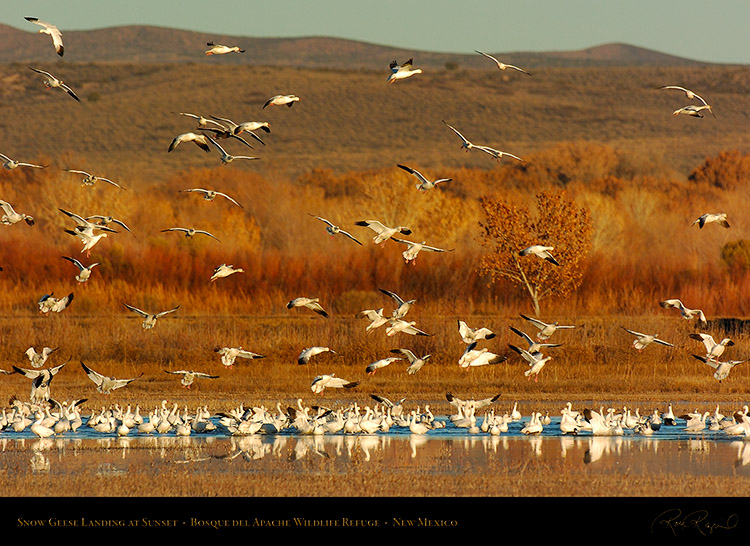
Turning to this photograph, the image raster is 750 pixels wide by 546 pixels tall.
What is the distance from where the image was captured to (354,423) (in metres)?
21.2

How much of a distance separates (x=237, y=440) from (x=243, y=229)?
4177cm

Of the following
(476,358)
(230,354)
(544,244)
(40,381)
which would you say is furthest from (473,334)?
(544,244)

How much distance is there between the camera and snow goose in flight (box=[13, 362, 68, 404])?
71.7ft

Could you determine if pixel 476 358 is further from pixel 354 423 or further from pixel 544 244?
pixel 544 244

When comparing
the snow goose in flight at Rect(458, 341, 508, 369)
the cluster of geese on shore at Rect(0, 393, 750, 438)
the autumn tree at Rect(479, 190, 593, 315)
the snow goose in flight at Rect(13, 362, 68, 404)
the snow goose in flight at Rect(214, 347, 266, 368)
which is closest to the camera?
the cluster of geese on shore at Rect(0, 393, 750, 438)

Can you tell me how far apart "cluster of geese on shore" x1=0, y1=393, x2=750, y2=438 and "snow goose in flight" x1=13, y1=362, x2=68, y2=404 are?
0.37m

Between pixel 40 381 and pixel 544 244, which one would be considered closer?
pixel 40 381

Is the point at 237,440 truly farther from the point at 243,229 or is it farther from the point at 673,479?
the point at 243,229

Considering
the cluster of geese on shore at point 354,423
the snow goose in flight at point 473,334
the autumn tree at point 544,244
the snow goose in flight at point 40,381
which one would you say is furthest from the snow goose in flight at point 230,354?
the autumn tree at point 544,244

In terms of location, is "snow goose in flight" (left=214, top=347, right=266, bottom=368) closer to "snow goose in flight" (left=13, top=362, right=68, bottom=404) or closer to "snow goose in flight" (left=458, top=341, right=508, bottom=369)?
"snow goose in flight" (left=13, top=362, right=68, bottom=404)

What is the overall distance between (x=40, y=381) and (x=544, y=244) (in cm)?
2483

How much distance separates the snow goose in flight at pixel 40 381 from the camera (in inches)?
860

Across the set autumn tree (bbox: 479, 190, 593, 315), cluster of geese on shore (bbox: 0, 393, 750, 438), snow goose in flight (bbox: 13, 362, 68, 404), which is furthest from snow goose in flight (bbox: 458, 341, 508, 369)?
autumn tree (bbox: 479, 190, 593, 315)
